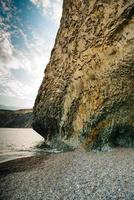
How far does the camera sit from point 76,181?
1406 cm

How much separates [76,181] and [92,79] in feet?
47.8

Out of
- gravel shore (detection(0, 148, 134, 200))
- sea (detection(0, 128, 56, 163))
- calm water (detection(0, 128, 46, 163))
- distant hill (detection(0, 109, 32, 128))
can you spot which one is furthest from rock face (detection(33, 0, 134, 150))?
distant hill (detection(0, 109, 32, 128))

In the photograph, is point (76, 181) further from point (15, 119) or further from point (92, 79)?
point (15, 119)

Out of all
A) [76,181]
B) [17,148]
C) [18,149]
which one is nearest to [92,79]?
[76,181]

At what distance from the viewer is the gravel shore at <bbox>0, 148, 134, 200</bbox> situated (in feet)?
39.4

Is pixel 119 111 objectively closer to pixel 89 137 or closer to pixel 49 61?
pixel 89 137

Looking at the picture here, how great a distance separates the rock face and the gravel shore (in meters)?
5.29

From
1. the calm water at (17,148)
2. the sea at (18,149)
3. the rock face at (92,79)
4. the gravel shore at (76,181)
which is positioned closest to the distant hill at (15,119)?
the calm water at (17,148)

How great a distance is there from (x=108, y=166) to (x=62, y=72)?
19134 mm

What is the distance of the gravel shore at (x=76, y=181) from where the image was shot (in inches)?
473

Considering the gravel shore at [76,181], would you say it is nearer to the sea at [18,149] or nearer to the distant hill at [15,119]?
the sea at [18,149]

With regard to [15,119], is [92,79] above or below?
above

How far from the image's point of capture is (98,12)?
27.8 metres

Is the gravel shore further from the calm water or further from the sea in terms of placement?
the calm water
